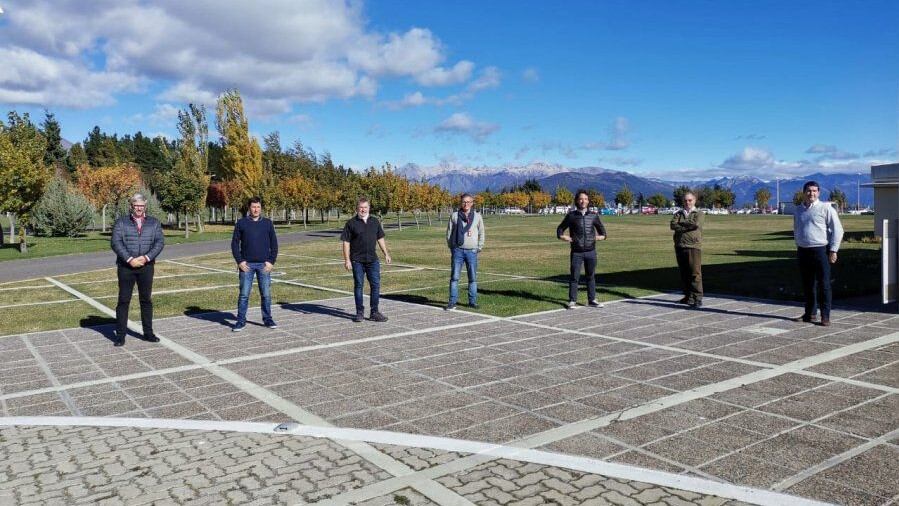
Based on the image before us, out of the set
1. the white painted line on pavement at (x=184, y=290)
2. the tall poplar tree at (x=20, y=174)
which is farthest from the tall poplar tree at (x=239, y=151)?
the white painted line on pavement at (x=184, y=290)

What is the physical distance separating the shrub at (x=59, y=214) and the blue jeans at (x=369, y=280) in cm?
4012

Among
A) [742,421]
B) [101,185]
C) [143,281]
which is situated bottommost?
[742,421]

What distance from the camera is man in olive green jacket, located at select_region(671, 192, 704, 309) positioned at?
10242 mm

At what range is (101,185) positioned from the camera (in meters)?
54.7

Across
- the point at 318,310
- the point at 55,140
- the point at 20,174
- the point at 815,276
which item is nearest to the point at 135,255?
the point at 318,310

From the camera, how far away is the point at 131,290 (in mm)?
8289

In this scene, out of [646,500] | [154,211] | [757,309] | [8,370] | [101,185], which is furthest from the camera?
[154,211]

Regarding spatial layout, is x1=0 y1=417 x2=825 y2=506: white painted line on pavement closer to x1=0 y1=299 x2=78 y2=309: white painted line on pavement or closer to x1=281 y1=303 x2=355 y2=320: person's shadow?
x1=281 y1=303 x2=355 y2=320: person's shadow

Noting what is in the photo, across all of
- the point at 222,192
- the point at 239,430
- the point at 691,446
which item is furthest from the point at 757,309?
the point at 222,192

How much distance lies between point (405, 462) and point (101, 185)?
58.6 m

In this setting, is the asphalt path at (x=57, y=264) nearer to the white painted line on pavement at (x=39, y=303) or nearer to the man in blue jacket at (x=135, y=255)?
the white painted line on pavement at (x=39, y=303)

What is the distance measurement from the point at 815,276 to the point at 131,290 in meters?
8.77

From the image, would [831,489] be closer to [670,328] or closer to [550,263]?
[670,328]

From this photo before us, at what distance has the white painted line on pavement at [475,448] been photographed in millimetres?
3629
